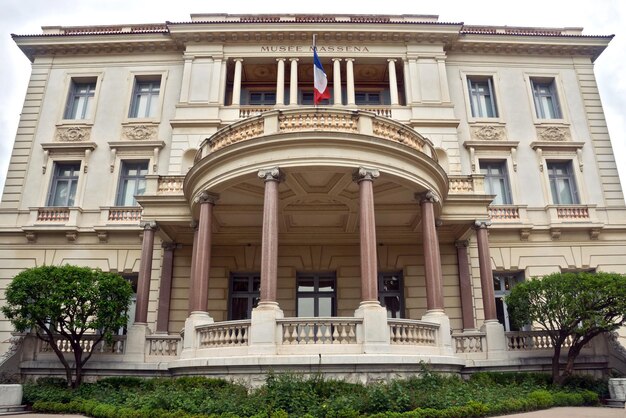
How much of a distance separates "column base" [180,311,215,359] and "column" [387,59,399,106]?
14.0m

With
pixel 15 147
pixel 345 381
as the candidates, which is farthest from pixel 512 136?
pixel 15 147

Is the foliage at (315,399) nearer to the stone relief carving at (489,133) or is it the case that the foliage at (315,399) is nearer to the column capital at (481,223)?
the column capital at (481,223)

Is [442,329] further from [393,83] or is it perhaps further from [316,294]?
[393,83]

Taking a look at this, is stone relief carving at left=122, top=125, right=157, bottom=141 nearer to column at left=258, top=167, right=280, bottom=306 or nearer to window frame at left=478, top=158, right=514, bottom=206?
column at left=258, top=167, right=280, bottom=306

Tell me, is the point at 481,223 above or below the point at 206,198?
below

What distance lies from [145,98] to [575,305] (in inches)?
848

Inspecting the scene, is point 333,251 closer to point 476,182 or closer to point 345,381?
point 476,182

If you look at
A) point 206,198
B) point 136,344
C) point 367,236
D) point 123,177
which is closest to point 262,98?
point 123,177

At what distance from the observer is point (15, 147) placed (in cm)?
2280

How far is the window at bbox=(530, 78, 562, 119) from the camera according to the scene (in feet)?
77.5

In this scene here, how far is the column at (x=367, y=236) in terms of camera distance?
42.2 feet

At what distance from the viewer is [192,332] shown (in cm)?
1353

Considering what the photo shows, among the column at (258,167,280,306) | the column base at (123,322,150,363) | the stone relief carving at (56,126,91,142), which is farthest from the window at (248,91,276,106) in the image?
the column base at (123,322,150,363)

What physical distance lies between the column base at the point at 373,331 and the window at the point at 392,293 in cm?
783
